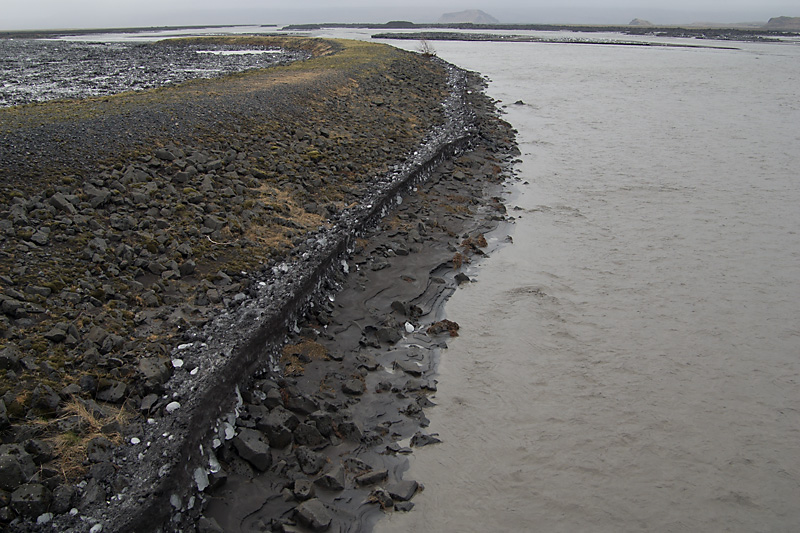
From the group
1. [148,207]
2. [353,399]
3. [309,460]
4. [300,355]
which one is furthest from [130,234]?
[309,460]

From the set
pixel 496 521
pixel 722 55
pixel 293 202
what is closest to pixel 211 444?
pixel 496 521

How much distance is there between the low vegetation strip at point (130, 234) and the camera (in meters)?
6.25

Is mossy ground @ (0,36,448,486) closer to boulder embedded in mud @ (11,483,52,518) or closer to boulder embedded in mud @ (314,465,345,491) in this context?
boulder embedded in mud @ (11,483,52,518)

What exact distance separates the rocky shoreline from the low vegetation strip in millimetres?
30

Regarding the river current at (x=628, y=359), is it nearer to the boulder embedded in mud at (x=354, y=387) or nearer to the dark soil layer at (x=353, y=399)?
the dark soil layer at (x=353, y=399)

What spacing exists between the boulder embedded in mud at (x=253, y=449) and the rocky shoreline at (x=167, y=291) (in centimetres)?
2

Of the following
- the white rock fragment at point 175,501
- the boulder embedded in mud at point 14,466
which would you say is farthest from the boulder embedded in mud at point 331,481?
the boulder embedded in mud at point 14,466

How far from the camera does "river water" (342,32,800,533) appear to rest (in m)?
6.61

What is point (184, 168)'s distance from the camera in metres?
12.7

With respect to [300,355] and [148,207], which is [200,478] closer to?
[300,355]

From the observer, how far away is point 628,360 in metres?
9.06

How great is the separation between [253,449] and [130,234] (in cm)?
529

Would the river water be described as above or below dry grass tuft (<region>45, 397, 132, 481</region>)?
below

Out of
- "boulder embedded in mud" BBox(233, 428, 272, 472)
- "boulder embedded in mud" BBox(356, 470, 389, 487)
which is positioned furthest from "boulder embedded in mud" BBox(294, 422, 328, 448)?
"boulder embedded in mud" BBox(356, 470, 389, 487)
